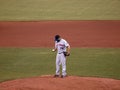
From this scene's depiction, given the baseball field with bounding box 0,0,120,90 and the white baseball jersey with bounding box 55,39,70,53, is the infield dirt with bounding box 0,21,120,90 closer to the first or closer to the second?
the baseball field with bounding box 0,0,120,90

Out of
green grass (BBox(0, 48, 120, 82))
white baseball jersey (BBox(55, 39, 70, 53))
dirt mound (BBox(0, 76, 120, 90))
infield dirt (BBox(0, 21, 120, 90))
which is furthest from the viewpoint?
infield dirt (BBox(0, 21, 120, 90))

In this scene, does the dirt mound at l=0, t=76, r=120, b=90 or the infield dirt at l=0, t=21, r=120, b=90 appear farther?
the infield dirt at l=0, t=21, r=120, b=90

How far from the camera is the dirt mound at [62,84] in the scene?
1438 centimetres

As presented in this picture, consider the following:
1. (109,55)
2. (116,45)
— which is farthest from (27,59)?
(116,45)

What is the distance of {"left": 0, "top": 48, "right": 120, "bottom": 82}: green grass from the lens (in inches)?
718

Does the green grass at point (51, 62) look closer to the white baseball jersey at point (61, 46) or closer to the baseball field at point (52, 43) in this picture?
the baseball field at point (52, 43)

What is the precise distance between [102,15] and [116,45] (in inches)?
370

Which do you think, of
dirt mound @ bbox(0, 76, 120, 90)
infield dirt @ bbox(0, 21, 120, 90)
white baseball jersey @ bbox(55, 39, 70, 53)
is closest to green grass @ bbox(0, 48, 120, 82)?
infield dirt @ bbox(0, 21, 120, 90)

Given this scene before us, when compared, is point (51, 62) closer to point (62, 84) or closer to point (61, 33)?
point (62, 84)

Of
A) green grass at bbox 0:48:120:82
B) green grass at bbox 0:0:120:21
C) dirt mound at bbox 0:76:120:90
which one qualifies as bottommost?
dirt mound at bbox 0:76:120:90

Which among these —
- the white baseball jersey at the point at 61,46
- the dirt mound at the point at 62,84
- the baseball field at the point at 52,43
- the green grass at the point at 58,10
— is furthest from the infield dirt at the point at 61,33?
the dirt mound at the point at 62,84

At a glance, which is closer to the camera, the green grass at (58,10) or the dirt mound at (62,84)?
the dirt mound at (62,84)

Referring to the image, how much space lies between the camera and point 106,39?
83.1 ft

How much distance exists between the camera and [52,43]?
2452 centimetres
